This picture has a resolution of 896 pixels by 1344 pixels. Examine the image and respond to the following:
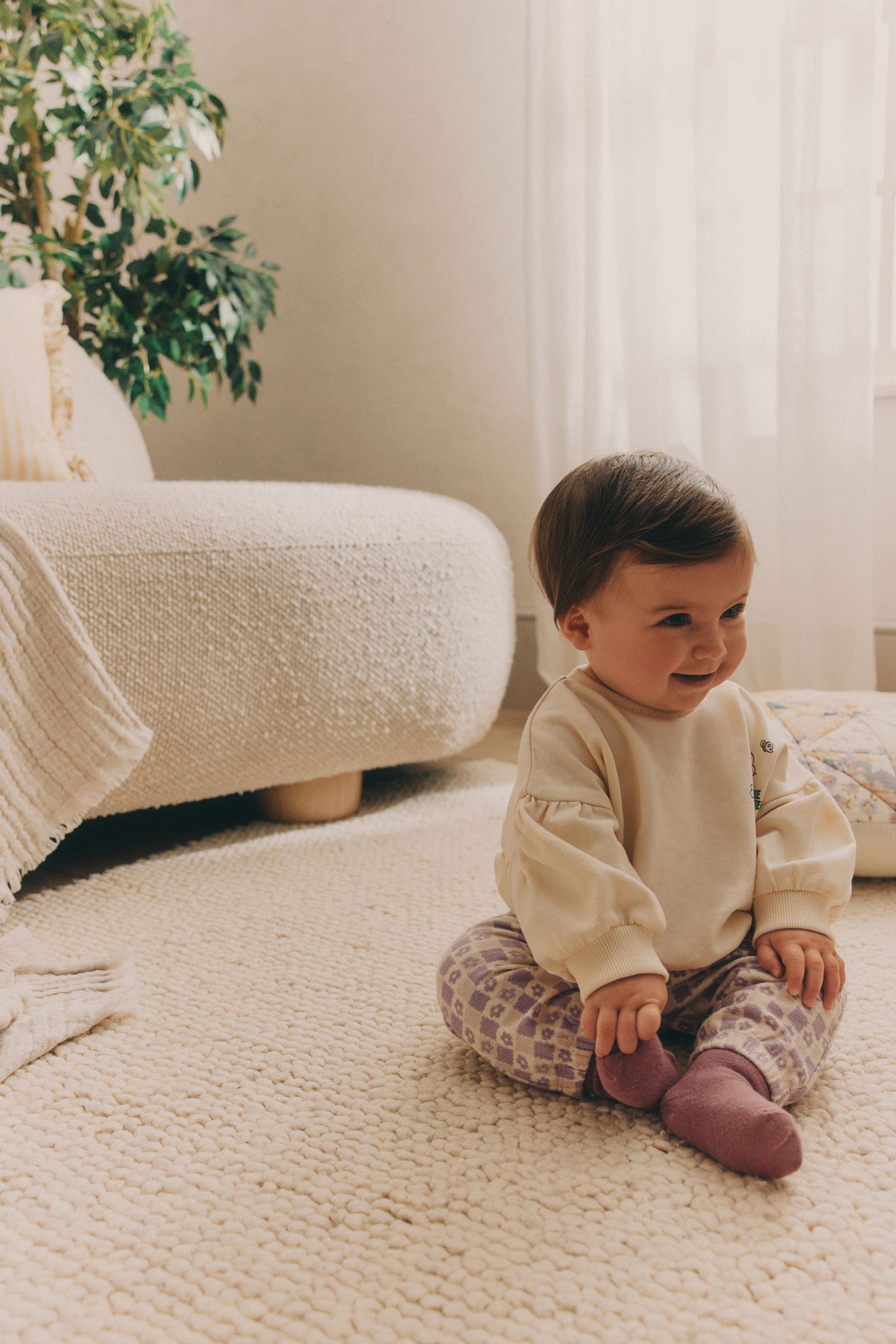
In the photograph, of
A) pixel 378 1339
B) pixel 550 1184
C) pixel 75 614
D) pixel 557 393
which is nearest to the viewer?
pixel 378 1339

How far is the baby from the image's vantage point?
0.63 m

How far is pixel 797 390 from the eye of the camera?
5.10 ft

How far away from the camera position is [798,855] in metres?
0.72

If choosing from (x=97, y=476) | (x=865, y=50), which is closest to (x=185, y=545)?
(x=97, y=476)

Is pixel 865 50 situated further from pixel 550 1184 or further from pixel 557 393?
pixel 550 1184

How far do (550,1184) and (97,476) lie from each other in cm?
131

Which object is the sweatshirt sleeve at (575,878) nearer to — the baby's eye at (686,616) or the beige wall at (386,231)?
the baby's eye at (686,616)

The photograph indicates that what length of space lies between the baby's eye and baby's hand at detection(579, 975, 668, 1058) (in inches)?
8.8

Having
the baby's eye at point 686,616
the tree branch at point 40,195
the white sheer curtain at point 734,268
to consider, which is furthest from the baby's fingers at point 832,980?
the tree branch at point 40,195

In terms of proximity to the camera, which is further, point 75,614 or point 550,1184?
→ point 75,614

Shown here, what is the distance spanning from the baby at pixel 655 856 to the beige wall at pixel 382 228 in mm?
1396

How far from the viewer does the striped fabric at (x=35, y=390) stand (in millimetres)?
1364

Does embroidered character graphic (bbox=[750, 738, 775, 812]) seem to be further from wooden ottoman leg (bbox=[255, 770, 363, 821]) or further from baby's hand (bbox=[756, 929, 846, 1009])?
wooden ottoman leg (bbox=[255, 770, 363, 821])

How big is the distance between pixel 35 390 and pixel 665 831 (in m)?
1.12
